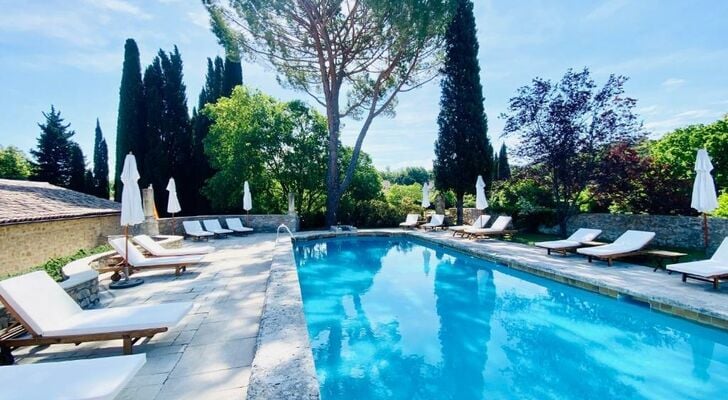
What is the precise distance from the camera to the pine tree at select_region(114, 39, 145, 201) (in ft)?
73.6

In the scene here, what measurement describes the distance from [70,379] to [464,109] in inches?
687

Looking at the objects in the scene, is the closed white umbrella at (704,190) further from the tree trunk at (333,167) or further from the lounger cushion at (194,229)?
the lounger cushion at (194,229)

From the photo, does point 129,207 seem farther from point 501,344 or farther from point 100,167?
point 100,167

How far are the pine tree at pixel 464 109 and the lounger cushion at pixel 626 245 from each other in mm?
8938

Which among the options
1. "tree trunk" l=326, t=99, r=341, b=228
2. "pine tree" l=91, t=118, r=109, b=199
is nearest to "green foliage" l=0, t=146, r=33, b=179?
"pine tree" l=91, t=118, r=109, b=199

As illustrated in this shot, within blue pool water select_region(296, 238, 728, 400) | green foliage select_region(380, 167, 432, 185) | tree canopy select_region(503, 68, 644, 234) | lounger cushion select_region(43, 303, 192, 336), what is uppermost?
green foliage select_region(380, 167, 432, 185)

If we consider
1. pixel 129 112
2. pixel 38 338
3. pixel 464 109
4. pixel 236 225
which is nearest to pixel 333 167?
pixel 236 225

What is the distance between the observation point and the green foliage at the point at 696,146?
1708 cm

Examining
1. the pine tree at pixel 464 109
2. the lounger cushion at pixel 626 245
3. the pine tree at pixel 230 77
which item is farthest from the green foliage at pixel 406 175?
the lounger cushion at pixel 626 245

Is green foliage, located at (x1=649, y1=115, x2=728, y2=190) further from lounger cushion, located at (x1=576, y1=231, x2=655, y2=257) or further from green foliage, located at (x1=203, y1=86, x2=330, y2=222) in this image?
green foliage, located at (x1=203, y1=86, x2=330, y2=222)

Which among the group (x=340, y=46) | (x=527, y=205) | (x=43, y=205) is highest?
(x=340, y=46)

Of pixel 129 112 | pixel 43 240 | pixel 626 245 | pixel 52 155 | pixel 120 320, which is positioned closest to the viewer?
pixel 120 320

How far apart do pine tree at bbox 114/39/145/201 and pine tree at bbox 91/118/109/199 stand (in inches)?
181

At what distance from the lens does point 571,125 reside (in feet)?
38.8
